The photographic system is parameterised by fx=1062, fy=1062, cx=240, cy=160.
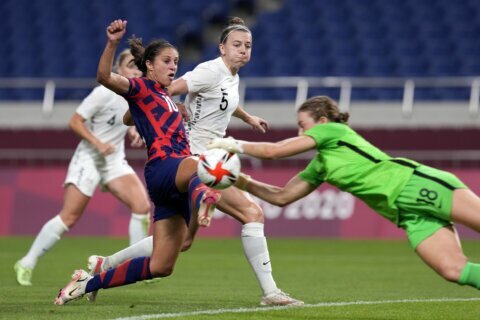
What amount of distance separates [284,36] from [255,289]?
14.1m

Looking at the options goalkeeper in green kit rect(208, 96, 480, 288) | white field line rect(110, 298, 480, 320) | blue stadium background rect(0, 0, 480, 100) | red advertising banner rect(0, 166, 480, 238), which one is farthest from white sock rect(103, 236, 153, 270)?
blue stadium background rect(0, 0, 480, 100)

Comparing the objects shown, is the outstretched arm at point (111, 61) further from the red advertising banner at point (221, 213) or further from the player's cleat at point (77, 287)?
the red advertising banner at point (221, 213)

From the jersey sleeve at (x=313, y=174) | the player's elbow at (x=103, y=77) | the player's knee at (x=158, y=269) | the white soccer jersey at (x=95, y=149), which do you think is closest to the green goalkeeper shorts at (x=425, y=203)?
the jersey sleeve at (x=313, y=174)

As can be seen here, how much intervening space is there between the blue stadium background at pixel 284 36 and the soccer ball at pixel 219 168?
1447 cm

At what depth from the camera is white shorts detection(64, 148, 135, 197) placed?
1067 centimetres

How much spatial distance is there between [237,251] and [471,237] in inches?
161

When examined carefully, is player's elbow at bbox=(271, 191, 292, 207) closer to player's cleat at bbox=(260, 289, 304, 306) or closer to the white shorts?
player's cleat at bbox=(260, 289, 304, 306)

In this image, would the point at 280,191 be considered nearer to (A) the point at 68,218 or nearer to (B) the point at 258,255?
(B) the point at 258,255

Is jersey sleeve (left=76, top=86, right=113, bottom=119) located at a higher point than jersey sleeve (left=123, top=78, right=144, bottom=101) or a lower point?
lower

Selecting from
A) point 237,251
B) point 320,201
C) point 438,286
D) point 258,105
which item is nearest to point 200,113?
point 438,286

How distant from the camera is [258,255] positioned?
7785 mm

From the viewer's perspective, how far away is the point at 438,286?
9711mm

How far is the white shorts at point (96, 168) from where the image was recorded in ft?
35.0

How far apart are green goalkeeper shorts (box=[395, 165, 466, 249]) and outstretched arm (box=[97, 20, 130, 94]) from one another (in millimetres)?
2014
